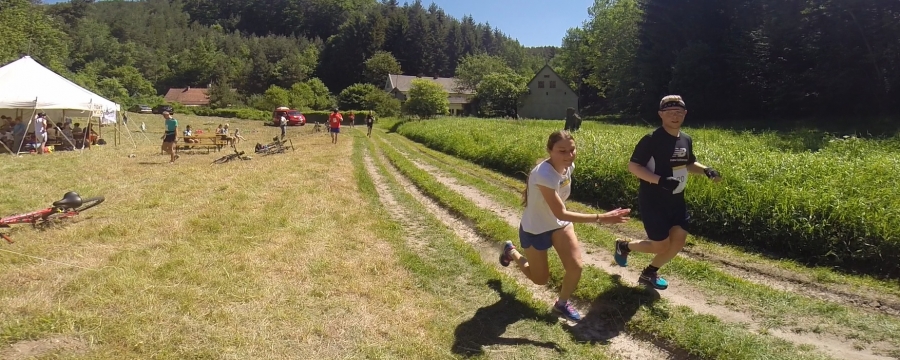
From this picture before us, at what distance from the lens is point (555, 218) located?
3836 millimetres

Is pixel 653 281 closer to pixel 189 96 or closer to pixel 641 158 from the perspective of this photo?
pixel 641 158

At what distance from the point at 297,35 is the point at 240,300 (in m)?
149

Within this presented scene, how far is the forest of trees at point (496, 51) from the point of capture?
28.0 m

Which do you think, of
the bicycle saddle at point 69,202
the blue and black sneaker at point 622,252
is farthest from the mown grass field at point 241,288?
the blue and black sneaker at point 622,252

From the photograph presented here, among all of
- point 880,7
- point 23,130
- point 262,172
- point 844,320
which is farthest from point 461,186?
point 880,7

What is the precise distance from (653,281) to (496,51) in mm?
124144

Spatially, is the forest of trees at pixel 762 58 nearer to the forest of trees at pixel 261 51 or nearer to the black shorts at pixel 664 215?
the black shorts at pixel 664 215

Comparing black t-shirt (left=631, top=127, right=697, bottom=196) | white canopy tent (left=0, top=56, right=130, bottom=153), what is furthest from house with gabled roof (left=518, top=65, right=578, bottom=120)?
black t-shirt (left=631, top=127, right=697, bottom=196)

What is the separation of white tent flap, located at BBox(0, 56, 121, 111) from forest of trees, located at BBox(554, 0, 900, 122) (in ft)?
115

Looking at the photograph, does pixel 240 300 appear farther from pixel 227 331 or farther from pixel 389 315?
pixel 389 315

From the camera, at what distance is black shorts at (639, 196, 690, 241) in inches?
166

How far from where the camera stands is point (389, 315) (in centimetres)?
394

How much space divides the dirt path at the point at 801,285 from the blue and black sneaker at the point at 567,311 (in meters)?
2.26

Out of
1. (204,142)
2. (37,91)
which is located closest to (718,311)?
(204,142)
